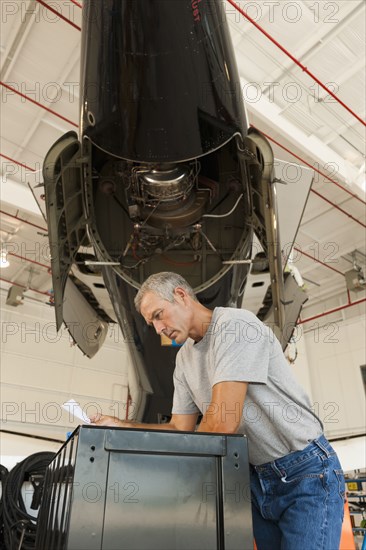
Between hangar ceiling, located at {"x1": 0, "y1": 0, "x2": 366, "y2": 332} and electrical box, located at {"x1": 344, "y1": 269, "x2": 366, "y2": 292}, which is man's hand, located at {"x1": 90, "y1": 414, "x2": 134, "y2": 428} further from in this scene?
electrical box, located at {"x1": 344, "y1": 269, "x2": 366, "y2": 292}

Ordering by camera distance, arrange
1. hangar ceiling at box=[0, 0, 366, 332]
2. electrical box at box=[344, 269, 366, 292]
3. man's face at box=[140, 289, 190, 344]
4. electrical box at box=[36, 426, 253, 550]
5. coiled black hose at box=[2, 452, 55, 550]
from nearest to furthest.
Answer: electrical box at box=[36, 426, 253, 550], man's face at box=[140, 289, 190, 344], coiled black hose at box=[2, 452, 55, 550], hangar ceiling at box=[0, 0, 366, 332], electrical box at box=[344, 269, 366, 292]

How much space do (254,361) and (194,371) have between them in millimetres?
417

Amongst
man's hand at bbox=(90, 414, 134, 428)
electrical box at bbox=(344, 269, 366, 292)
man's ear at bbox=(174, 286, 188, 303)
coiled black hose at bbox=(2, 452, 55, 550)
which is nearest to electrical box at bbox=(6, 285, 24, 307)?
coiled black hose at bbox=(2, 452, 55, 550)

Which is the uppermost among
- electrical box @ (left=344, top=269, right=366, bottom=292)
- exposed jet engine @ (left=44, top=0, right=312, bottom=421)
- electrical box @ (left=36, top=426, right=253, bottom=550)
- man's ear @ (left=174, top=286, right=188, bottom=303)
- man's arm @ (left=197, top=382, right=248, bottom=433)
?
electrical box @ (left=344, top=269, right=366, bottom=292)

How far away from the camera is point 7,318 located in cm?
1377

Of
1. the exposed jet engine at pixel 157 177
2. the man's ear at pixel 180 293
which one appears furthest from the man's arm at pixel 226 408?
the exposed jet engine at pixel 157 177

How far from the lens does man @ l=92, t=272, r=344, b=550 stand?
1.50 meters

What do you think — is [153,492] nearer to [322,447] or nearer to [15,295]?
[322,447]

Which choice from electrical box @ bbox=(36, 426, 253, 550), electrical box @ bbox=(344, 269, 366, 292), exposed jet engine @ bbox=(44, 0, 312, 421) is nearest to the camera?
electrical box @ bbox=(36, 426, 253, 550)

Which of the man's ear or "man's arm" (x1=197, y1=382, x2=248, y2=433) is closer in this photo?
"man's arm" (x1=197, y1=382, x2=248, y2=433)

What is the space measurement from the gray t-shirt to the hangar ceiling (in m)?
4.74

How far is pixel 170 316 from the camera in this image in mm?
1858

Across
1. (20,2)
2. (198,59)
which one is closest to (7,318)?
(20,2)

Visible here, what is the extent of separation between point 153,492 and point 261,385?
2.13 ft
